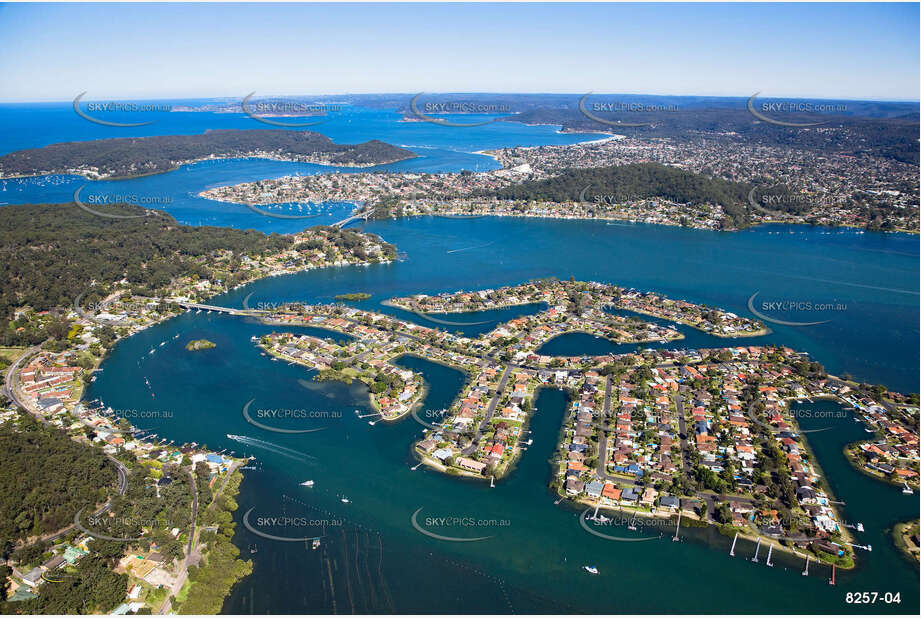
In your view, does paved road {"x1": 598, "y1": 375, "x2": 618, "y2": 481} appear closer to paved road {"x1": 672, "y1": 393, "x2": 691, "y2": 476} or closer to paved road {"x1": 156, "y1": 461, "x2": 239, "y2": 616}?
paved road {"x1": 672, "y1": 393, "x2": 691, "y2": 476}

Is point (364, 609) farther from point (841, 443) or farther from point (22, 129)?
point (22, 129)

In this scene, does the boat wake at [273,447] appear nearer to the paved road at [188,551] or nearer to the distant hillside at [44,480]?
the paved road at [188,551]

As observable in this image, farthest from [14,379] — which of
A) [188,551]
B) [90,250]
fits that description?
[90,250]

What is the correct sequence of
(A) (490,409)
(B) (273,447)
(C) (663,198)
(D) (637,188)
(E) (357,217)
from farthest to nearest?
(D) (637,188)
(C) (663,198)
(E) (357,217)
(A) (490,409)
(B) (273,447)

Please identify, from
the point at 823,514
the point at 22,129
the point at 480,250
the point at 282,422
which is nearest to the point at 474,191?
the point at 480,250

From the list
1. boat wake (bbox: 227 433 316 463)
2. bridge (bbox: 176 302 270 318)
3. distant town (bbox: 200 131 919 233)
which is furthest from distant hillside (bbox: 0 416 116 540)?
distant town (bbox: 200 131 919 233)

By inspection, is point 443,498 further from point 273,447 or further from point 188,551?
point 188,551
